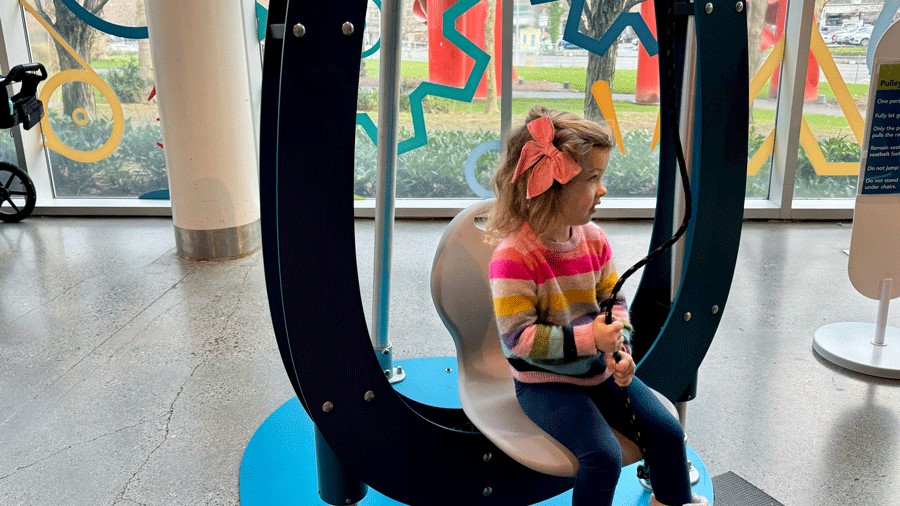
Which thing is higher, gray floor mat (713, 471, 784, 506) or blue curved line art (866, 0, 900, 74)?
blue curved line art (866, 0, 900, 74)

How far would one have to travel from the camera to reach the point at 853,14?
4.38 meters

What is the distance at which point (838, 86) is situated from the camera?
4.39m

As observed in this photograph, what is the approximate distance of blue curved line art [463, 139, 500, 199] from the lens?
180 inches

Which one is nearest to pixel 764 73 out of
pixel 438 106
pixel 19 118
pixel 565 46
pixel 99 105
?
pixel 565 46

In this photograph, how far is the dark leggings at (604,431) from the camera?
1.40m

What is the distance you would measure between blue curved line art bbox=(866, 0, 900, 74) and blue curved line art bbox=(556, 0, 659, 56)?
3.95 feet

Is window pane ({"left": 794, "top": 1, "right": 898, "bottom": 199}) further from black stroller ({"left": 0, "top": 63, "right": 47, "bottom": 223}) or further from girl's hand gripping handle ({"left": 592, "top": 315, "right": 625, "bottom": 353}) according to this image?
black stroller ({"left": 0, "top": 63, "right": 47, "bottom": 223})

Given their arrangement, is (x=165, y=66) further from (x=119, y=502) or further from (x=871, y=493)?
(x=871, y=493)

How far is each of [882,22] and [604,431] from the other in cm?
390

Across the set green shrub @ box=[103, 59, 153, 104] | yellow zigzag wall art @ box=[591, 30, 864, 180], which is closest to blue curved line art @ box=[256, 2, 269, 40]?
green shrub @ box=[103, 59, 153, 104]

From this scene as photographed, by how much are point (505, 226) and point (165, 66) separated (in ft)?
8.72

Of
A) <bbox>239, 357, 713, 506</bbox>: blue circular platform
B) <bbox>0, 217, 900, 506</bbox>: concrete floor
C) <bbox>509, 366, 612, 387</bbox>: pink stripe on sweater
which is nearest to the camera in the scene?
<bbox>509, 366, 612, 387</bbox>: pink stripe on sweater

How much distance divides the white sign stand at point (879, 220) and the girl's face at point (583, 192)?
1.65 meters

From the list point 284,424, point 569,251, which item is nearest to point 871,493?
point 569,251
